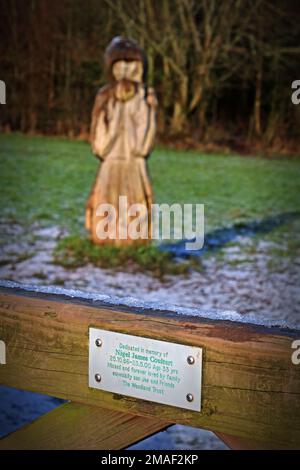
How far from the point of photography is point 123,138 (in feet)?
24.6

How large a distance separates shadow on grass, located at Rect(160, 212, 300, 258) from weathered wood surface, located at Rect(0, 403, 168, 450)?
609cm

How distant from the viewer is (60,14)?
2328cm

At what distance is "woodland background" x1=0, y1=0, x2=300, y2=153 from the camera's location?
21656mm

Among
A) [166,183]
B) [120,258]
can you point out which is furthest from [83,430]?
[166,183]

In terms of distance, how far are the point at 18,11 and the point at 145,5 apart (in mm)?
4803

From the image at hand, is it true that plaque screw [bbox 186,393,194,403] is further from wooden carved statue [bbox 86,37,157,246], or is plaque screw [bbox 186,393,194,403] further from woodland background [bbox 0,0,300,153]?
woodland background [bbox 0,0,300,153]

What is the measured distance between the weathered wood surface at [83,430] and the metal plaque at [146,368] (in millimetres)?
79

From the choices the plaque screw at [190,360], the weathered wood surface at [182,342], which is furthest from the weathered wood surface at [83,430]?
the plaque screw at [190,360]

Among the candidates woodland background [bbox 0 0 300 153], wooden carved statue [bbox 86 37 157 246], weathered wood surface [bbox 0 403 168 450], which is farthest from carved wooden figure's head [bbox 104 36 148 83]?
woodland background [bbox 0 0 300 153]

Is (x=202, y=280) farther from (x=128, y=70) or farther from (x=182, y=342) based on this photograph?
(x=182, y=342)

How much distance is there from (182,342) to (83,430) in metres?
0.37

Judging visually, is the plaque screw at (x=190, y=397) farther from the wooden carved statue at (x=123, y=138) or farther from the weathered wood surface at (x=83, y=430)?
the wooden carved statue at (x=123, y=138)
